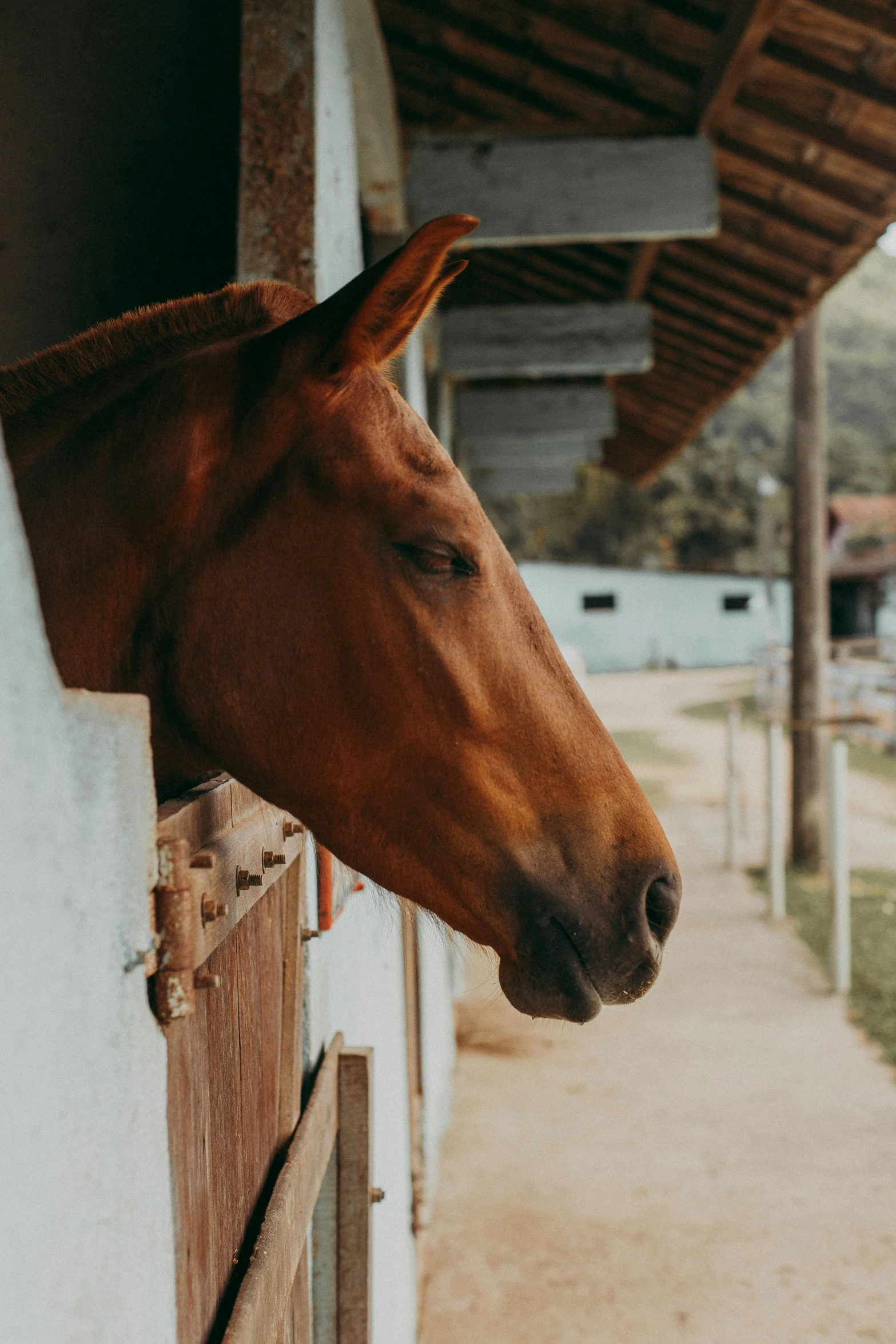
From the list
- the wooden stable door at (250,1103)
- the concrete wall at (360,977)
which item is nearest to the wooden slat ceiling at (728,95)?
the concrete wall at (360,977)

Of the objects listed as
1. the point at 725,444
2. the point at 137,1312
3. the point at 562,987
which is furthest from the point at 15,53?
the point at 725,444

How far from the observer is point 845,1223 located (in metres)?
3.78

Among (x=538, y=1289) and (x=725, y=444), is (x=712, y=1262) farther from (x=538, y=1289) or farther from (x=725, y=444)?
(x=725, y=444)

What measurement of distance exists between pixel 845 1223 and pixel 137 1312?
3873 mm

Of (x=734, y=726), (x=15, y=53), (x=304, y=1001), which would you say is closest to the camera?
(x=304, y=1001)

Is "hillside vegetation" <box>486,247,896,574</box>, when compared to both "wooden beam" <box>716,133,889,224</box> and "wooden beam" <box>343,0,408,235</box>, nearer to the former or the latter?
"wooden beam" <box>716,133,889,224</box>

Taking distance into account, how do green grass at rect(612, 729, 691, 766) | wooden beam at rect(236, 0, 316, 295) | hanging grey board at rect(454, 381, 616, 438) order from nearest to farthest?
wooden beam at rect(236, 0, 316, 295)
hanging grey board at rect(454, 381, 616, 438)
green grass at rect(612, 729, 691, 766)

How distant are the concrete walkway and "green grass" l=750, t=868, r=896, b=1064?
0.17m

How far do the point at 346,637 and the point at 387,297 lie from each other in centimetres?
38

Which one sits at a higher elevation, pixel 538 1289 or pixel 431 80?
pixel 431 80

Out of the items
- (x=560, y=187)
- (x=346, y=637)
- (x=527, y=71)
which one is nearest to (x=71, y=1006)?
(x=346, y=637)

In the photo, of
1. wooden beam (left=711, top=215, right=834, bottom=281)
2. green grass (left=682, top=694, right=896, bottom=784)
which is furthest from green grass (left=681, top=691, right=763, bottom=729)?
wooden beam (left=711, top=215, right=834, bottom=281)

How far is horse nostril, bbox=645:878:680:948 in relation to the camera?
1132mm

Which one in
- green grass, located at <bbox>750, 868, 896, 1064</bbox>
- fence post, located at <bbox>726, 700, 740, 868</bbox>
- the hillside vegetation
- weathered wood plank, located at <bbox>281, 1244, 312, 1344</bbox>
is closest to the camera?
weathered wood plank, located at <bbox>281, 1244, 312, 1344</bbox>
